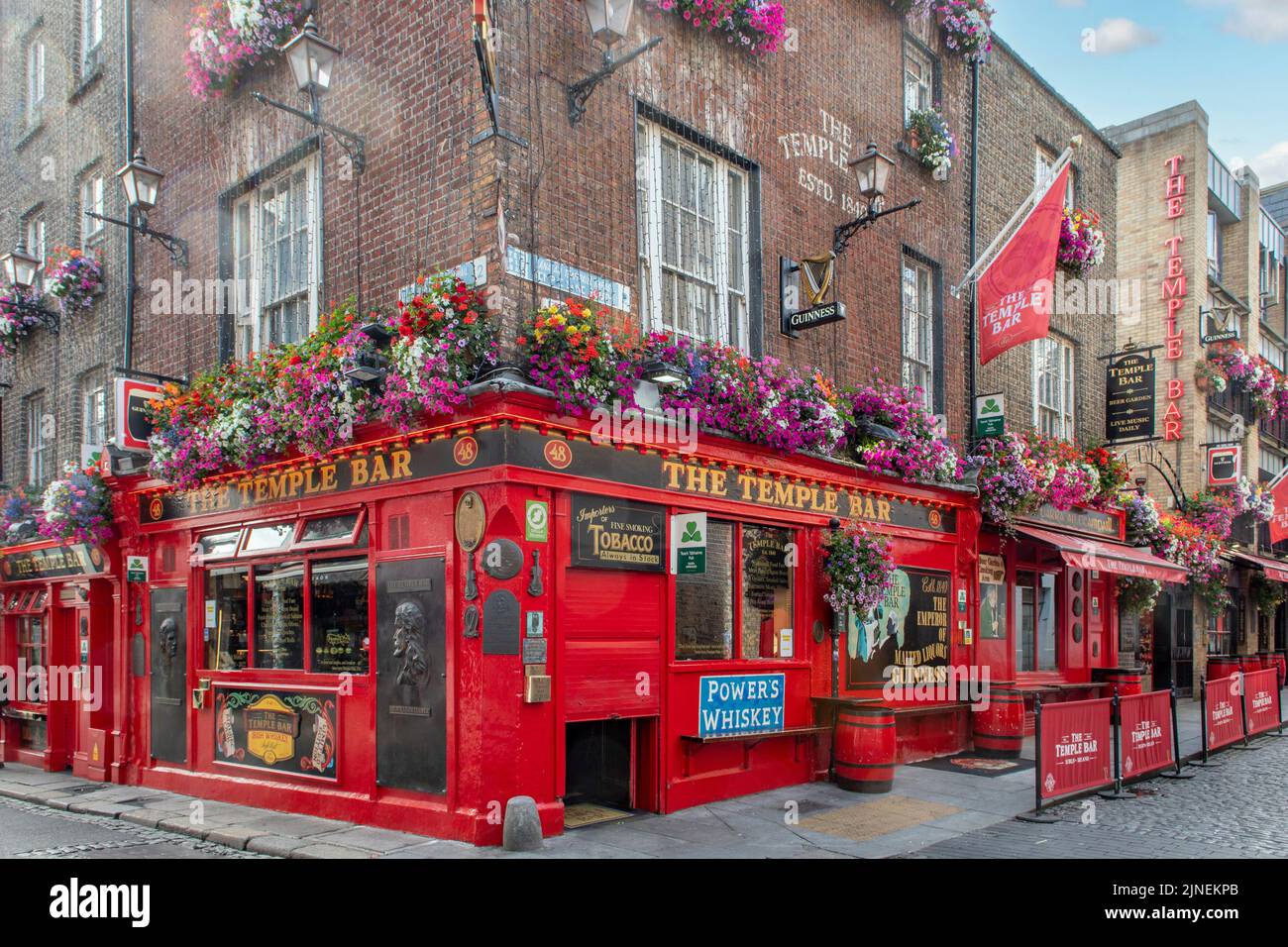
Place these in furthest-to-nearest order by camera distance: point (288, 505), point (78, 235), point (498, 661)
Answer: point (78, 235)
point (288, 505)
point (498, 661)

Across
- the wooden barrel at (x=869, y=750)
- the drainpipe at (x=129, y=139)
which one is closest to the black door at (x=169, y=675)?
the drainpipe at (x=129, y=139)

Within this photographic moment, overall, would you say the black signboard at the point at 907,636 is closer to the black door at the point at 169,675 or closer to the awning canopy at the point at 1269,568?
the black door at the point at 169,675

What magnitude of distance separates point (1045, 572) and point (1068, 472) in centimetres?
194

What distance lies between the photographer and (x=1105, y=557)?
51.0 ft

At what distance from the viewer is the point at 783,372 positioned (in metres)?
11.7

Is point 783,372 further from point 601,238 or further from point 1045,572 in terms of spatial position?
point 1045,572

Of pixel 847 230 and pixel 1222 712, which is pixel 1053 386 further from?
pixel 847 230

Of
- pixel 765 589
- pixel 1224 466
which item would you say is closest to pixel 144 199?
pixel 765 589

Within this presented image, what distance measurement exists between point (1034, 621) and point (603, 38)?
11849mm

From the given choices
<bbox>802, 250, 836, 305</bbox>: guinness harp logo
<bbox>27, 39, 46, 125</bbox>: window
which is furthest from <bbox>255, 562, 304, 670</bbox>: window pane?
<bbox>27, 39, 46, 125</bbox>: window

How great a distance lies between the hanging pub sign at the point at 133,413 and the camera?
11.8m

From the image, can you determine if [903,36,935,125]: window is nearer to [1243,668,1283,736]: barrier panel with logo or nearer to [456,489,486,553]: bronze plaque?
[456,489,486,553]: bronze plaque

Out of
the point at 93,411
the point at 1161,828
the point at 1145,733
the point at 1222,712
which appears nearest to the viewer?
the point at 1161,828
